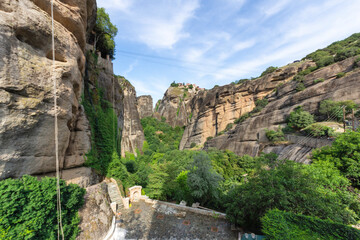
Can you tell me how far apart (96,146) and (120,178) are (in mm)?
3429

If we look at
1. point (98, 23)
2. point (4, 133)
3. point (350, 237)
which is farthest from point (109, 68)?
point (350, 237)

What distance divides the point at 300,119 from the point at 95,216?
1903cm

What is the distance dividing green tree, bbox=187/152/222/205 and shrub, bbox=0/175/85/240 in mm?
6484

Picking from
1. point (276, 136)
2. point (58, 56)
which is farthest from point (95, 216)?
point (276, 136)

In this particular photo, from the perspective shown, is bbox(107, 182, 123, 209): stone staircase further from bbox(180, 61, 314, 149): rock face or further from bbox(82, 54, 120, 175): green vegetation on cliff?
bbox(180, 61, 314, 149): rock face

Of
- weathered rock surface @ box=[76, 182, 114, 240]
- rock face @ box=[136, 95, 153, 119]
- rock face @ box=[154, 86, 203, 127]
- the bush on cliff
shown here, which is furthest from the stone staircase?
rock face @ box=[136, 95, 153, 119]

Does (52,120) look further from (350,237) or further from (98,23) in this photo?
(98,23)

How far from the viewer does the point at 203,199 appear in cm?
1001

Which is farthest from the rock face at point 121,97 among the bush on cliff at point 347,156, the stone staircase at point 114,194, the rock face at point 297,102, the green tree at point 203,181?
the bush on cliff at point 347,156

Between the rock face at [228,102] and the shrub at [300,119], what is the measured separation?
14.6 metres

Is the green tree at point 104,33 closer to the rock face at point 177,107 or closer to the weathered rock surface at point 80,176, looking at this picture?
the weathered rock surface at point 80,176

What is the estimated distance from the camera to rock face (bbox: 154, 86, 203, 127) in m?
48.8

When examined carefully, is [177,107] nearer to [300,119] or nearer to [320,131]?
[300,119]

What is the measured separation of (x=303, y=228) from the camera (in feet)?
15.1
